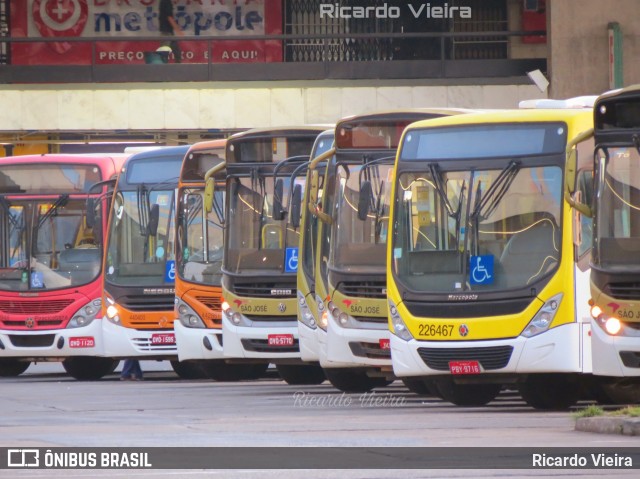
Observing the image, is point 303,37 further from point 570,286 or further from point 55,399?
point 570,286

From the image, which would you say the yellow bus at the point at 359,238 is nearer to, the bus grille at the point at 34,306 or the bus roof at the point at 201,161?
the bus roof at the point at 201,161

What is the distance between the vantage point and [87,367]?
87.3ft

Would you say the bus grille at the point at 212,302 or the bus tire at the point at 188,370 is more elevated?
the bus grille at the point at 212,302

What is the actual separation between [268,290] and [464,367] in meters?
5.51

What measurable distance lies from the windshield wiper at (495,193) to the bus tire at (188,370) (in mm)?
9818

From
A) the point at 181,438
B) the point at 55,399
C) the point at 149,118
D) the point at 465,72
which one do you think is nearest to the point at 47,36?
the point at 149,118

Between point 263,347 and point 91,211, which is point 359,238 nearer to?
point 263,347

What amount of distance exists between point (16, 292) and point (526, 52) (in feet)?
49.9

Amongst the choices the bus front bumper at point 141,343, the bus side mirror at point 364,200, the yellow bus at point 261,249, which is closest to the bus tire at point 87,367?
the bus front bumper at point 141,343

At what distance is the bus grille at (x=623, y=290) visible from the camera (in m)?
15.1

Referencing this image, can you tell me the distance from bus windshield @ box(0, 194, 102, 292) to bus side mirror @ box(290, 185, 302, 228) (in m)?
5.87

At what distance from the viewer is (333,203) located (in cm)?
1980

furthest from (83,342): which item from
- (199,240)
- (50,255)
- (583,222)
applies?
(583,222)

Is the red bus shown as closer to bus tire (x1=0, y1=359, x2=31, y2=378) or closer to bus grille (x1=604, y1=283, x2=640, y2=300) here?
bus tire (x1=0, y1=359, x2=31, y2=378)
